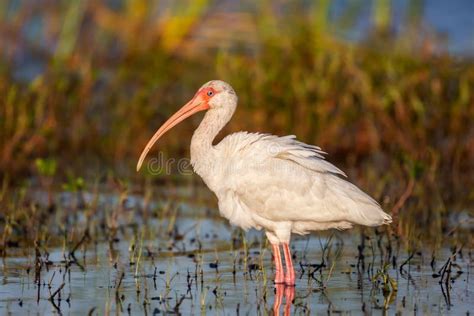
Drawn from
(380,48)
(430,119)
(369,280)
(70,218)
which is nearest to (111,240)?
(70,218)

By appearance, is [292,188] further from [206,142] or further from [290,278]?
[206,142]

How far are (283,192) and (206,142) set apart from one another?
100 centimetres

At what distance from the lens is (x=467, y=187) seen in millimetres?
13008

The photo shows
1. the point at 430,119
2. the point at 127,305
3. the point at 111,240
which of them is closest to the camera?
the point at 127,305

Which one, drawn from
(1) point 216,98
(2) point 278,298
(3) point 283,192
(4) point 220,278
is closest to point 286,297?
(2) point 278,298

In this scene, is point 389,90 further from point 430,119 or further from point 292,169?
point 292,169

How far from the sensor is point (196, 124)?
15625mm

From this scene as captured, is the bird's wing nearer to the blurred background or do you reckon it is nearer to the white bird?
the white bird

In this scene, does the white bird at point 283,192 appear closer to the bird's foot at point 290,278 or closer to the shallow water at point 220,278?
the bird's foot at point 290,278

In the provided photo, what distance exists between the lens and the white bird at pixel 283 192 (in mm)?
8758

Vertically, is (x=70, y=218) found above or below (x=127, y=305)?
above

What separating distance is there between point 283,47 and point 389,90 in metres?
2.21

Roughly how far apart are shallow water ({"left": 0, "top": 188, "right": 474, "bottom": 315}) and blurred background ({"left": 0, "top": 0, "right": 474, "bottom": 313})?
0.19 feet

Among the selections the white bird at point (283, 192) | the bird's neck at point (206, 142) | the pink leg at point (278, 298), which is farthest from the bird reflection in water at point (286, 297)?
the bird's neck at point (206, 142)
